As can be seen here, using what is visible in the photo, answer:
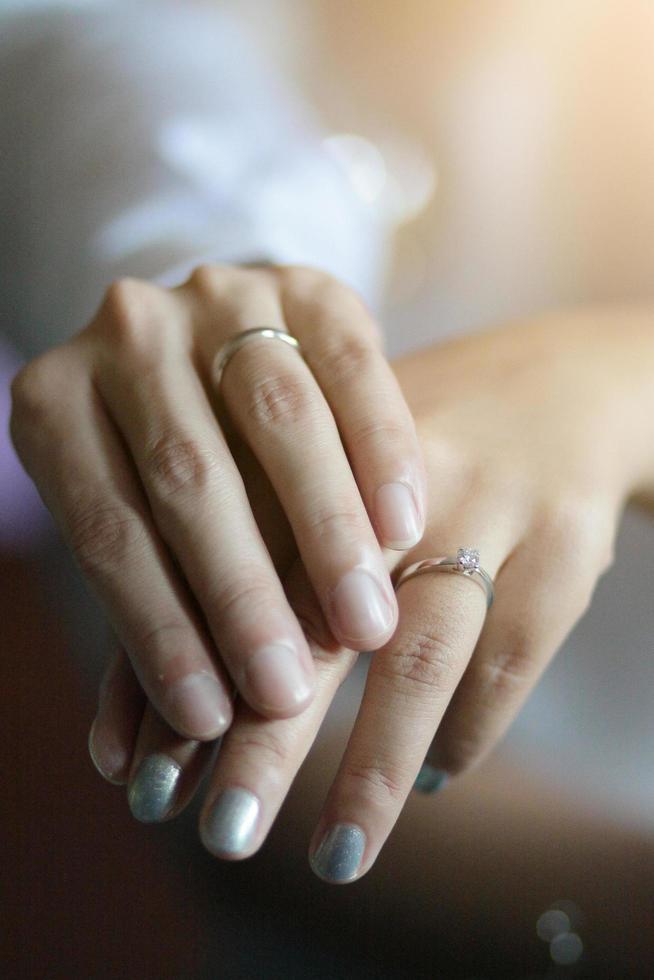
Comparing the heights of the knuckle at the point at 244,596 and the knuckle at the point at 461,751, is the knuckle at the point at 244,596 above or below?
above

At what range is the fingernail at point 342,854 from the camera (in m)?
0.41

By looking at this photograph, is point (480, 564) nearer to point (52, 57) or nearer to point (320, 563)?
point (320, 563)

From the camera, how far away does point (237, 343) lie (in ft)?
1.77

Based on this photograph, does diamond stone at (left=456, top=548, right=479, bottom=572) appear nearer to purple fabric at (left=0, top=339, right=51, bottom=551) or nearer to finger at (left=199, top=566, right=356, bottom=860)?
finger at (left=199, top=566, right=356, bottom=860)

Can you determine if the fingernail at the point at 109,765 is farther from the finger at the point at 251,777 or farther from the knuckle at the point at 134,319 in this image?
the knuckle at the point at 134,319

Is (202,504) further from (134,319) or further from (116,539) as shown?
(134,319)

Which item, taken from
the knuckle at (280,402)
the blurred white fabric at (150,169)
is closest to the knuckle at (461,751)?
the knuckle at (280,402)

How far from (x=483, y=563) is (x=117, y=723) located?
0.24 meters

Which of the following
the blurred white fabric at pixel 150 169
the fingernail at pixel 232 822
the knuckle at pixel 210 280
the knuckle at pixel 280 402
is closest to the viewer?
the fingernail at pixel 232 822

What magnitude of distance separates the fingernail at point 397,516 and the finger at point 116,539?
115 millimetres

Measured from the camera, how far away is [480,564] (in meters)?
0.52

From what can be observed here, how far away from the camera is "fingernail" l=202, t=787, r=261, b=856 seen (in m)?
0.39

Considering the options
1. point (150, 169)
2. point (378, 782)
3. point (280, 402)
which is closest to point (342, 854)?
point (378, 782)

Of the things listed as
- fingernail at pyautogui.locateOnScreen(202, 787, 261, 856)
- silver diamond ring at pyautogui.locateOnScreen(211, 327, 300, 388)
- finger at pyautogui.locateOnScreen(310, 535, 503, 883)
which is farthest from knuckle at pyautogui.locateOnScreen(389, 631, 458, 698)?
silver diamond ring at pyautogui.locateOnScreen(211, 327, 300, 388)
